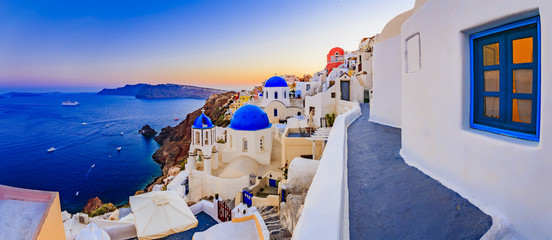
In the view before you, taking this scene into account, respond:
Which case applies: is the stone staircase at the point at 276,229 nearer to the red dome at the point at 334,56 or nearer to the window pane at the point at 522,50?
the window pane at the point at 522,50

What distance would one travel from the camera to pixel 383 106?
7.07 metres

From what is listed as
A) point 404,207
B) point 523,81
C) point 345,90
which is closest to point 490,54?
point 523,81

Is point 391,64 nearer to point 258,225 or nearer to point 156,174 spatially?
point 258,225

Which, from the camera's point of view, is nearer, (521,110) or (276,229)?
(521,110)

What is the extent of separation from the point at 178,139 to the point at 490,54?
5523 centimetres

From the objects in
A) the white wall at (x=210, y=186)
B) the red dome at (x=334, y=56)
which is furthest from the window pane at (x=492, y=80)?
the red dome at (x=334, y=56)

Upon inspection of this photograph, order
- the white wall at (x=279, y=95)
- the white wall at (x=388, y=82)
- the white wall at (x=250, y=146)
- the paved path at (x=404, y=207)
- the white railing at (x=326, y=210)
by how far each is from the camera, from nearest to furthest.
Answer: the white railing at (x=326, y=210)
the paved path at (x=404, y=207)
the white wall at (x=388, y=82)
the white wall at (x=250, y=146)
the white wall at (x=279, y=95)

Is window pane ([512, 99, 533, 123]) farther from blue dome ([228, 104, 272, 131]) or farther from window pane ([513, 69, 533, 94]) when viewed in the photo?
blue dome ([228, 104, 272, 131])

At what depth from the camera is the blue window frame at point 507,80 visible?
1.64m

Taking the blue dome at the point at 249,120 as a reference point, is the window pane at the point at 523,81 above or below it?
above

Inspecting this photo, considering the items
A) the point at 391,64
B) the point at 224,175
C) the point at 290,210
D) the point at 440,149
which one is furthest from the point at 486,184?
the point at 224,175

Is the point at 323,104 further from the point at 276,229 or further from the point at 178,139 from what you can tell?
the point at 178,139

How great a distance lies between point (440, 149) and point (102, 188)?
38173mm

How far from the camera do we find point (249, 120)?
1816 centimetres
